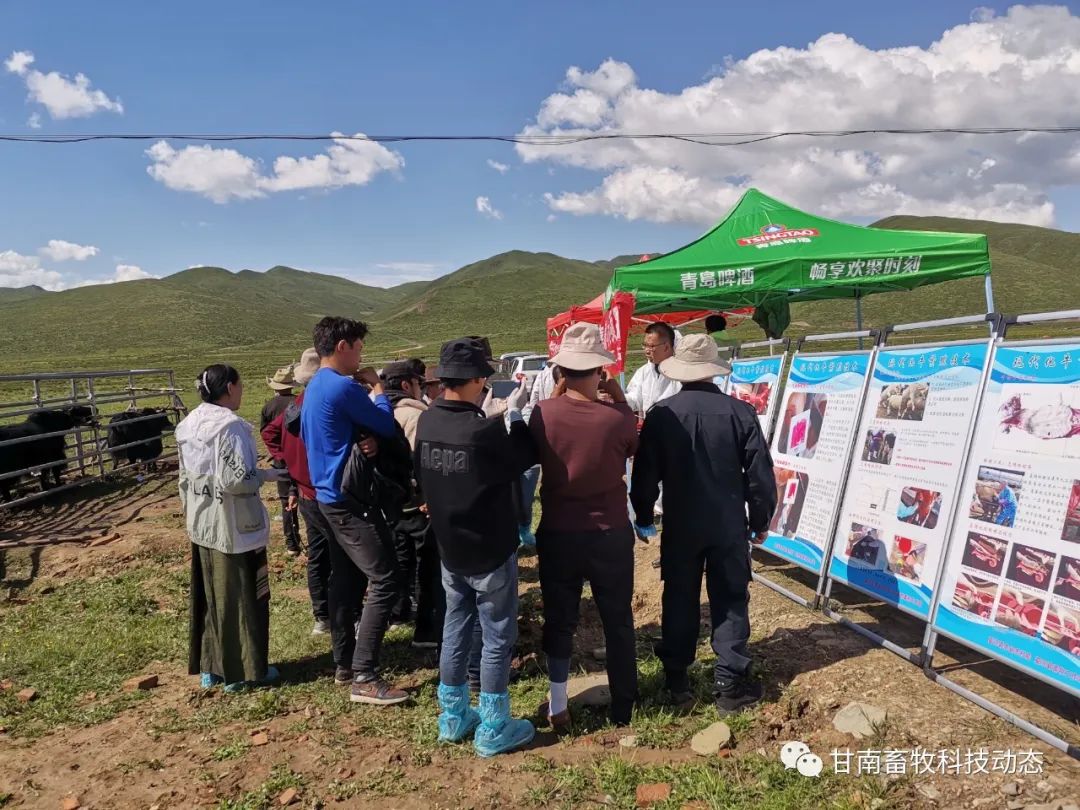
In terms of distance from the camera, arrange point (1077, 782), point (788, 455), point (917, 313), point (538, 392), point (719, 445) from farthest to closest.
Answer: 1. point (917, 313)
2. point (538, 392)
3. point (788, 455)
4. point (719, 445)
5. point (1077, 782)

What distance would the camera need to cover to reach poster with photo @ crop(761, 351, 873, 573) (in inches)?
187

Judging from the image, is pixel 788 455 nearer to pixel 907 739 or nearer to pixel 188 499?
pixel 907 739

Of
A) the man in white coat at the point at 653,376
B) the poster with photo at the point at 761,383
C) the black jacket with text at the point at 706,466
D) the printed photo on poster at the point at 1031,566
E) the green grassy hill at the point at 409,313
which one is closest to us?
the printed photo on poster at the point at 1031,566

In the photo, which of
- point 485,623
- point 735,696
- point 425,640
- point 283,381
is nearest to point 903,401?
point 735,696

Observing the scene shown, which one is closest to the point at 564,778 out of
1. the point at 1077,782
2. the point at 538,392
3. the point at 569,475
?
the point at 569,475

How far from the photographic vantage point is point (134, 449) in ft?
39.3

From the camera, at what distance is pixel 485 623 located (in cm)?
340

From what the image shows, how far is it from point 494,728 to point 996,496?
2873 millimetres

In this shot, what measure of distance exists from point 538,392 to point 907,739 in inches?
232

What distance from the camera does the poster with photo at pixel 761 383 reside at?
579 cm

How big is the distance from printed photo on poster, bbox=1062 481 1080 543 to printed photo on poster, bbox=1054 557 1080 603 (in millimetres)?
96

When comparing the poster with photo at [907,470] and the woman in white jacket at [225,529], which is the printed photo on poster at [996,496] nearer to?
the poster with photo at [907,470]

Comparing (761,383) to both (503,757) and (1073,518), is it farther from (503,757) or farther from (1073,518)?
(503,757)

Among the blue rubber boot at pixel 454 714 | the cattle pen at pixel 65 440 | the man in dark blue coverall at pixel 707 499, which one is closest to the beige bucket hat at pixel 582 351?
the man in dark blue coverall at pixel 707 499
